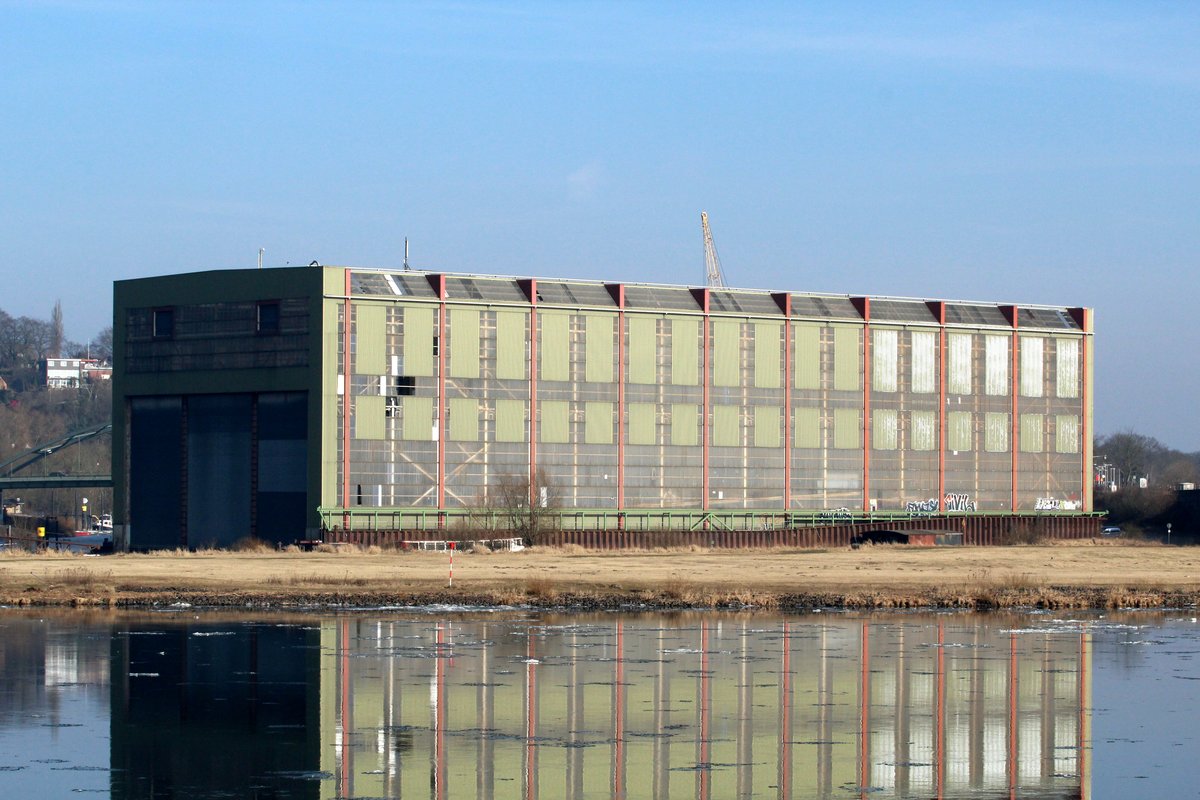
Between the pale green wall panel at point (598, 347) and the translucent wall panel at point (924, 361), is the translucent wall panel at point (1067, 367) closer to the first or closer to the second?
the translucent wall panel at point (924, 361)

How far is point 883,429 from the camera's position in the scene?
118375 millimetres

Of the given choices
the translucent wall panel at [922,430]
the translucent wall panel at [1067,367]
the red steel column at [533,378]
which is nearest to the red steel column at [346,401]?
the red steel column at [533,378]

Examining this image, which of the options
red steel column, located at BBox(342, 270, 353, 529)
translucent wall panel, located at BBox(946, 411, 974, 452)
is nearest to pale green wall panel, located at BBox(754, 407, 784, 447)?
translucent wall panel, located at BBox(946, 411, 974, 452)

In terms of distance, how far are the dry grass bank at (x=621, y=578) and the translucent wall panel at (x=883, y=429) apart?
18.4 m

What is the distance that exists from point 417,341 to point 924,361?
120 ft

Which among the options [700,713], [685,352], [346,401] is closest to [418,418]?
[346,401]

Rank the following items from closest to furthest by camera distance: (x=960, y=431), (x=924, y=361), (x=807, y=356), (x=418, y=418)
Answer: (x=418, y=418) → (x=807, y=356) → (x=924, y=361) → (x=960, y=431)

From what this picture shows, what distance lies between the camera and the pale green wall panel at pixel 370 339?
10144cm

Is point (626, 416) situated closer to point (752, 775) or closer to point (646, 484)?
point (646, 484)

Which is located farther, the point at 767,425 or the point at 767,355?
the point at 767,355

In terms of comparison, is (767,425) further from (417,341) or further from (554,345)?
(417,341)

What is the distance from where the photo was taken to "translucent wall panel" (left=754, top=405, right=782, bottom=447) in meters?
114

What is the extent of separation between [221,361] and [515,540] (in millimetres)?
20371

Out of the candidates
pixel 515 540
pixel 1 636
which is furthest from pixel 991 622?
pixel 515 540
